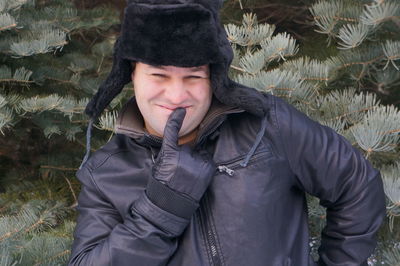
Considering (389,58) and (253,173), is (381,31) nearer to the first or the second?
(389,58)

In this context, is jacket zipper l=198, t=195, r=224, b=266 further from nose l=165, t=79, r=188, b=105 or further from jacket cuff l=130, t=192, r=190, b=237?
nose l=165, t=79, r=188, b=105

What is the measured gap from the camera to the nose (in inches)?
47.9

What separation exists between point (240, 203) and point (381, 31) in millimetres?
851

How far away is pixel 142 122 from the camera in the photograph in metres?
1.39

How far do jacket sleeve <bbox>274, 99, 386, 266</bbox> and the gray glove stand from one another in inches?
10.2

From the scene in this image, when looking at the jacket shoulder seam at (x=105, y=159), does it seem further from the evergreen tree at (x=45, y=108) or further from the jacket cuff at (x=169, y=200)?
the evergreen tree at (x=45, y=108)

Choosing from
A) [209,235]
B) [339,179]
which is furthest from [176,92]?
[339,179]

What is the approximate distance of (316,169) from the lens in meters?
1.30

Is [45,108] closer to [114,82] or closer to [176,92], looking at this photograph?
[114,82]

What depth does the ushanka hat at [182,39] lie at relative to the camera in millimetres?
1147

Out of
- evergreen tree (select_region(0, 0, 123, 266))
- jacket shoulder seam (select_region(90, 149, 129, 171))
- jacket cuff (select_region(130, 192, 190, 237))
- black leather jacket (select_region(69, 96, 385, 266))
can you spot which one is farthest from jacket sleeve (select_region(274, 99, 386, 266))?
evergreen tree (select_region(0, 0, 123, 266))

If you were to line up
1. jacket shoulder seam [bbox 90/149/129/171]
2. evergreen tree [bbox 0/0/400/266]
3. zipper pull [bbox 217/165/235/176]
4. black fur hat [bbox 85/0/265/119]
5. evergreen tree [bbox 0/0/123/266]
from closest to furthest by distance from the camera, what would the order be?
black fur hat [bbox 85/0/265/119] < zipper pull [bbox 217/165/235/176] < jacket shoulder seam [bbox 90/149/129/171] < evergreen tree [bbox 0/0/400/266] < evergreen tree [bbox 0/0/123/266]

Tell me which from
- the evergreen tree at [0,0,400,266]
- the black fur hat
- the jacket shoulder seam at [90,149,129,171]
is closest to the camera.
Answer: the black fur hat

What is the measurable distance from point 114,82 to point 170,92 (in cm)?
23
